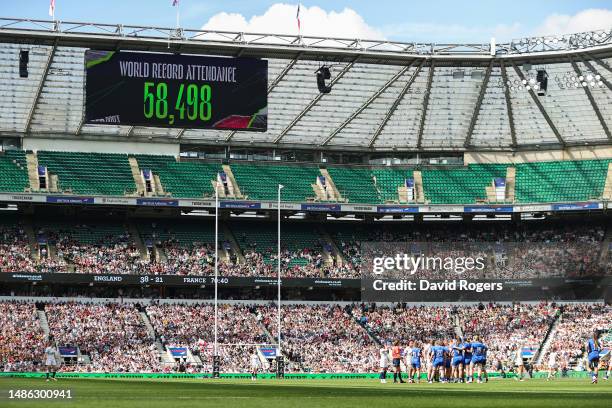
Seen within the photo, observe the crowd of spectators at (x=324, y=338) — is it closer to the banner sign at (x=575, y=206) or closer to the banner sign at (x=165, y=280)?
the banner sign at (x=165, y=280)

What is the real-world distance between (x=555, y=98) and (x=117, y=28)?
93.2 feet

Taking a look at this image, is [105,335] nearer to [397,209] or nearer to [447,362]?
[397,209]

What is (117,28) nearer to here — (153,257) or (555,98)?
(153,257)

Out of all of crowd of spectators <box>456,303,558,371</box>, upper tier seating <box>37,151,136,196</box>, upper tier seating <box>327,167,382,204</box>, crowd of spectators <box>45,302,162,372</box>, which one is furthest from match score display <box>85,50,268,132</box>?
crowd of spectators <box>456,303,558,371</box>

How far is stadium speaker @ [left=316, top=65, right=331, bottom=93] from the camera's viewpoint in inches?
2502

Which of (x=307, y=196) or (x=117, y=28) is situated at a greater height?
(x=117, y=28)

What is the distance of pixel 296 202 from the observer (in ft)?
234

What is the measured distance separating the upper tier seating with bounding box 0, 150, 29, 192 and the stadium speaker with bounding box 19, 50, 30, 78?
8501 mm

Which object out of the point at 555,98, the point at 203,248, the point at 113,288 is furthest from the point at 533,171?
the point at 113,288

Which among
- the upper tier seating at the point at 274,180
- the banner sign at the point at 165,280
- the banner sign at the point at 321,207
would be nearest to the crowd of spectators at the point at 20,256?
the banner sign at the point at 165,280

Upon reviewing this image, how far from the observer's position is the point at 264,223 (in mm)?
74312

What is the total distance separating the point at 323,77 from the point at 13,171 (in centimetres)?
2154

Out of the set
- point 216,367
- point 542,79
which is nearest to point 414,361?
point 216,367

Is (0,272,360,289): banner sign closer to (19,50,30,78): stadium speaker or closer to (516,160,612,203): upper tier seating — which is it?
(19,50,30,78): stadium speaker
